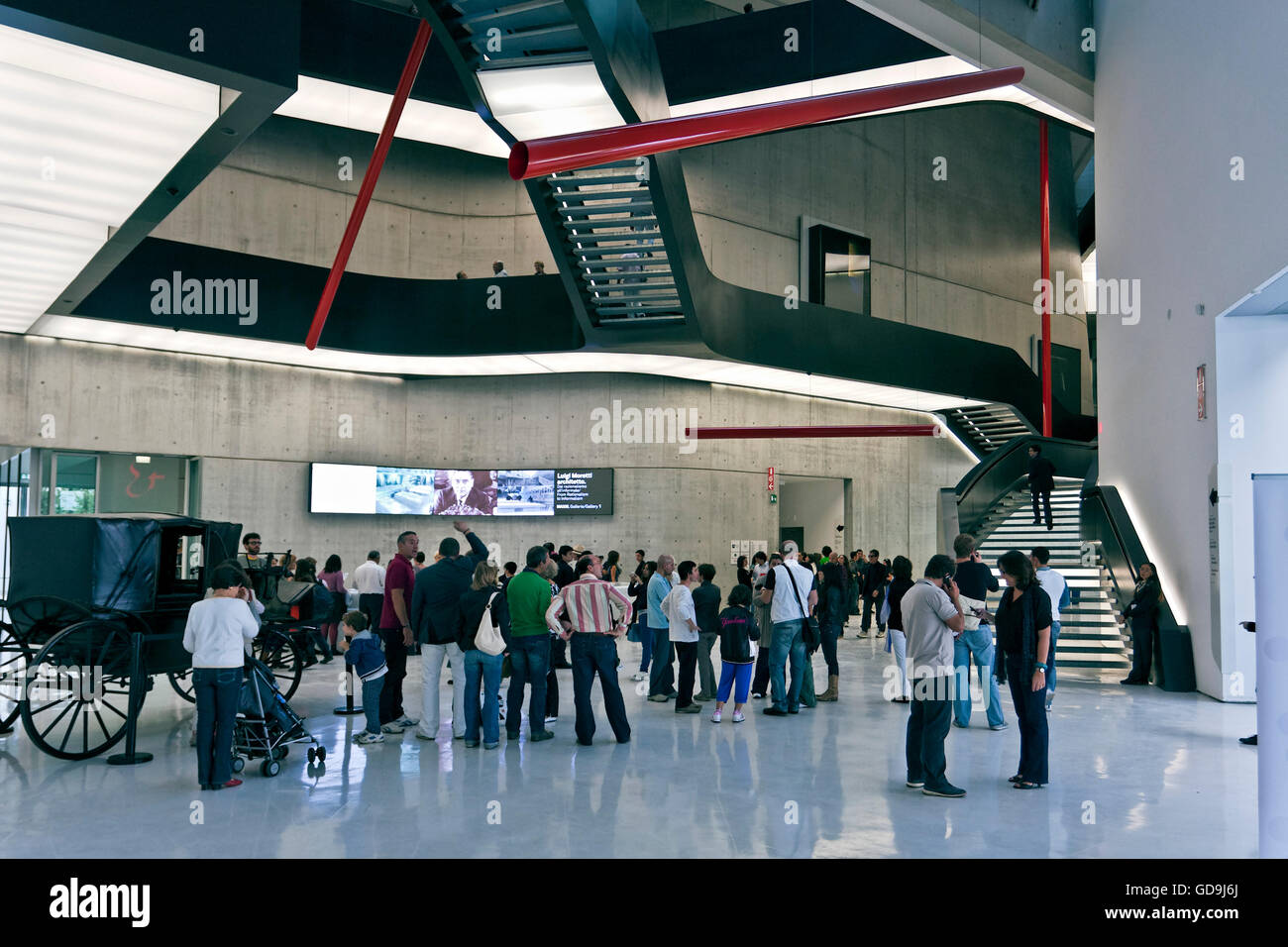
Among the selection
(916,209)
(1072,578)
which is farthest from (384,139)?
(916,209)

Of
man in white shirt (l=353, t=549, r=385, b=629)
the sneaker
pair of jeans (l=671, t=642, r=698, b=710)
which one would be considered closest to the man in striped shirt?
pair of jeans (l=671, t=642, r=698, b=710)

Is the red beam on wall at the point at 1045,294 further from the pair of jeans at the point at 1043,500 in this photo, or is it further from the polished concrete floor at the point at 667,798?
the polished concrete floor at the point at 667,798

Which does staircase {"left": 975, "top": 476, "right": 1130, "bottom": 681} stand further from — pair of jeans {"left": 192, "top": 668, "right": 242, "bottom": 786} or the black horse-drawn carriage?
the black horse-drawn carriage

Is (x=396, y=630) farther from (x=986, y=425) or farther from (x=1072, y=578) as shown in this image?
(x=986, y=425)

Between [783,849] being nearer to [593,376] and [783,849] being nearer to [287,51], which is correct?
[287,51]

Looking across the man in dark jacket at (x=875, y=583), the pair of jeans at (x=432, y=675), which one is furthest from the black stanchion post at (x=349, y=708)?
the man in dark jacket at (x=875, y=583)

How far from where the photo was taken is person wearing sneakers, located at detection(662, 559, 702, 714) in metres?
10.0

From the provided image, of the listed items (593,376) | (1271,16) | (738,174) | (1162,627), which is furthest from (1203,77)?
(593,376)

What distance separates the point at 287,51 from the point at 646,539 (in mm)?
14546

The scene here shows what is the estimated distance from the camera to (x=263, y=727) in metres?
7.56

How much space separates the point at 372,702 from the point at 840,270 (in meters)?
18.5

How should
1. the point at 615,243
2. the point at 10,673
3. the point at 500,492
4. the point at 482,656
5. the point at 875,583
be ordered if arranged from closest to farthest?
the point at 482,656 < the point at 10,673 < the point at 615,243 < the point at 875,583 < the point at 500,492

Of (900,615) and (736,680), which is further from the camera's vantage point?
(900,615)

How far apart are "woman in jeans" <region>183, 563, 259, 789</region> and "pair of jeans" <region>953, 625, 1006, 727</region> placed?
6.40 meters
